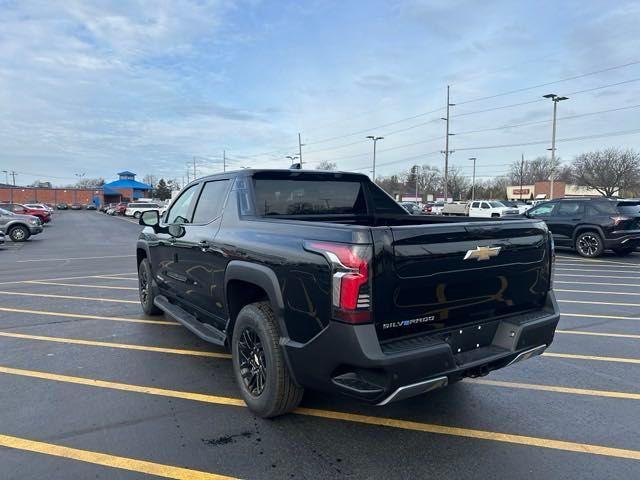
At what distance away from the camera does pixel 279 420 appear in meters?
3.59

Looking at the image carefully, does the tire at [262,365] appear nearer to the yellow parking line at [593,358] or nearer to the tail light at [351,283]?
the tail light at [351,283]

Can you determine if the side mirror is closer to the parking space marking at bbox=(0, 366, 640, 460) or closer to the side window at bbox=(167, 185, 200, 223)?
the side window at bbox=(167, 185, 200, 223)

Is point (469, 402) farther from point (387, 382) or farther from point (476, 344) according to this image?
point (387, 382)

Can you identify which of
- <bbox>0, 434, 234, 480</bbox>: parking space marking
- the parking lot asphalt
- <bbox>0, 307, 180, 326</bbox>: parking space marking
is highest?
<bbox>0, 307, 180, 326</bbox>: parking space marking

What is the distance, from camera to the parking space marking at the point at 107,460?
2.90m

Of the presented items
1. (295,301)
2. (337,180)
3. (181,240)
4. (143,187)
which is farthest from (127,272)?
(143,187)

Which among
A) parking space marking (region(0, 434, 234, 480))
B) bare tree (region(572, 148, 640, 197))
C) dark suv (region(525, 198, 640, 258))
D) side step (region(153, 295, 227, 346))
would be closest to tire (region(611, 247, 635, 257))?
dark suv (region(525, 198, 640, 258))

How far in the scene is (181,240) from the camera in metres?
5.00

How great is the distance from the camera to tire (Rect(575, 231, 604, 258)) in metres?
13.7

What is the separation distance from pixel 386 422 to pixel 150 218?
12.1 feet

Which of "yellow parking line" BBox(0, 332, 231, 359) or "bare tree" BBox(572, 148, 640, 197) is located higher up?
"bare tree" BBox(572, 148, 640, 197)

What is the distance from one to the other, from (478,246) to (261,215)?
6.11ft

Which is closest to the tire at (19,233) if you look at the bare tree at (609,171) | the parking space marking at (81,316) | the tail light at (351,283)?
the parking space marking at (81,316)

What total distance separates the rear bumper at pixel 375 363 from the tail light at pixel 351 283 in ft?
0.24
